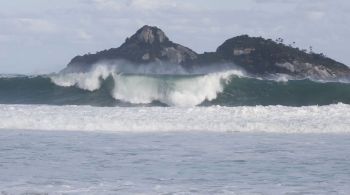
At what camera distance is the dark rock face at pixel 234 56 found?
32.5m

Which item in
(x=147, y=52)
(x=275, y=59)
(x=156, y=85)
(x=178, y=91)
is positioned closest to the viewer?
(x=178, y=91)

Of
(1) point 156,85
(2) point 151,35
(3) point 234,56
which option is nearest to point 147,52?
(2) point 151,35

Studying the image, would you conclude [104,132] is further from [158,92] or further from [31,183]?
[158,92]

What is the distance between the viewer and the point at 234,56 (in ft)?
115

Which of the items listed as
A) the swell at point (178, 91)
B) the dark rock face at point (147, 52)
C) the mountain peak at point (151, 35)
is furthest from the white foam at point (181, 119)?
the mountain peak at point (151, 35)

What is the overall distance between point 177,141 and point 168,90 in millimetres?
11365

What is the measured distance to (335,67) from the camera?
3331cm

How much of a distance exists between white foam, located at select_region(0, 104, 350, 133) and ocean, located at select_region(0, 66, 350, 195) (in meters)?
0.03

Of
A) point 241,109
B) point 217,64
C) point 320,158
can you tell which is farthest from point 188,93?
point 320,158

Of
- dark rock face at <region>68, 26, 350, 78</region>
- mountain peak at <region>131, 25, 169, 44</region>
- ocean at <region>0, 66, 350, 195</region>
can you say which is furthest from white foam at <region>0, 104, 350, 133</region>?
mountain peak at <region>131, 25, 169, 44</region>

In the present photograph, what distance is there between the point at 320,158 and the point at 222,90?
1438cm

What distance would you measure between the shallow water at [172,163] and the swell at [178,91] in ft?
31.9

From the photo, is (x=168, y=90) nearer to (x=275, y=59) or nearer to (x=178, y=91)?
(x=178, y=91)

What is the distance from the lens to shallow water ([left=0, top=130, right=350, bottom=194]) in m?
8.59
